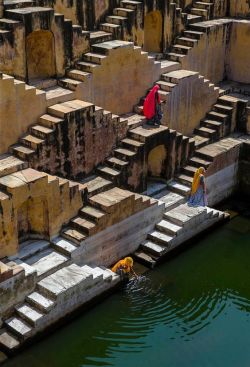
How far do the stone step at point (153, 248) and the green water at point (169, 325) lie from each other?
0.36m

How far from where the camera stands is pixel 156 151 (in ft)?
49.6

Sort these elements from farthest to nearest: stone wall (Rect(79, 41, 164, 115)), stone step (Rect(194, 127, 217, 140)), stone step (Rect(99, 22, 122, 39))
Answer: stone step (Rect(194, 127, 217, 140))
stone step (Rect(99, 22, 122, 39))
stone wall (Rect(79, 41, 164, 115))

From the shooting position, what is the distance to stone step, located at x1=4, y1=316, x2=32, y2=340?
1061cm

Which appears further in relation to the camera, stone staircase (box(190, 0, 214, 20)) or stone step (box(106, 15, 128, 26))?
stone staircase (box(190, 0, 214, 20))

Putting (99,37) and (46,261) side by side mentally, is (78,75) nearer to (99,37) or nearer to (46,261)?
(99,37)

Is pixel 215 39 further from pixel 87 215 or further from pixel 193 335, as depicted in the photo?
pixel 193 335

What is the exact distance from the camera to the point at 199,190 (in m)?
14.6

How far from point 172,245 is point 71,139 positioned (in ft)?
11.8

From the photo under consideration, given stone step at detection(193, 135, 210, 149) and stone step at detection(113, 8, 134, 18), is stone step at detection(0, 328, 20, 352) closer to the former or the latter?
stone step at detection(193, 135, 210, 149)

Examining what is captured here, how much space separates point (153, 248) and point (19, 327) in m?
4.09

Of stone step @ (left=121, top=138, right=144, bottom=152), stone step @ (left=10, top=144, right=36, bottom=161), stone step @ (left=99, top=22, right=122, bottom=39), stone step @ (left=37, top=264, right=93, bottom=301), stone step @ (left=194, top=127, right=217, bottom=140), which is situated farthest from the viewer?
stone step @ (left=194, top=127, right=217, bottom=140)

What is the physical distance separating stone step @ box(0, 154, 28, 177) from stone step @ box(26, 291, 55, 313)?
101 inches

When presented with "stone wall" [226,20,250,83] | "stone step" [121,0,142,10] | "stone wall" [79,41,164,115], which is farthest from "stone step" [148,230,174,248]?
"stone wall" [226,20,250,83]

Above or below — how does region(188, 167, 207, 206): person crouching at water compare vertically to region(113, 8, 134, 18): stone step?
below
